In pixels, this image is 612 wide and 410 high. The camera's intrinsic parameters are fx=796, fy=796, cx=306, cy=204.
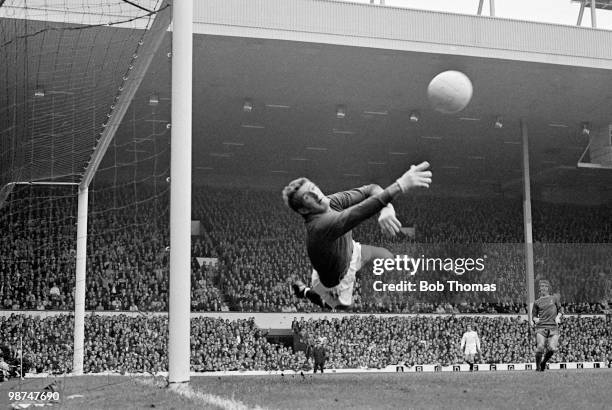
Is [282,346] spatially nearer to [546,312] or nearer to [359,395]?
[546,312]

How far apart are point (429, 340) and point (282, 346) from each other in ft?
16.6

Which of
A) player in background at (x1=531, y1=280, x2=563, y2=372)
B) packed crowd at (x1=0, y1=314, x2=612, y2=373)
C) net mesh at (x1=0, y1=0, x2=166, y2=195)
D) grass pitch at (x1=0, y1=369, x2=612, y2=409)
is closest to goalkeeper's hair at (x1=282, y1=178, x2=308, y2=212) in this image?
grass pitch at (x1=0, y1=369, x2=612, y2=409)

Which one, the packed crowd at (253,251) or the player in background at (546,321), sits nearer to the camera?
the player in background at (546,321)

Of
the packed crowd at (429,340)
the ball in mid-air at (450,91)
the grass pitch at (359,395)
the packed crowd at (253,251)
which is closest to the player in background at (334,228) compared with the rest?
the grass pitch at (359,395)

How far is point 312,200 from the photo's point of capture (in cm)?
1034

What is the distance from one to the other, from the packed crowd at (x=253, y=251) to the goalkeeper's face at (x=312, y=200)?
47.8 feet

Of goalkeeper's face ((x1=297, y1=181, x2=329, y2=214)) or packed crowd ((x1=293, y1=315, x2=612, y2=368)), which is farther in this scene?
packed crowd ((x1=293, y1=315, x2=612, y2=368))

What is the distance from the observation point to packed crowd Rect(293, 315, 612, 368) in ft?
85.3

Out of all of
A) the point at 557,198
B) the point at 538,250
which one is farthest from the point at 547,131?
the point at 557,198

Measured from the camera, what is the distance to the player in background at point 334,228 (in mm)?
9609

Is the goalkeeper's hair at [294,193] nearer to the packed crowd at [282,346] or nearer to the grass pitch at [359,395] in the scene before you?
the grass pitch at [359,395]

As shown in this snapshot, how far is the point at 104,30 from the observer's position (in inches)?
618

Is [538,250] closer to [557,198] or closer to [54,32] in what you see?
[557,198]

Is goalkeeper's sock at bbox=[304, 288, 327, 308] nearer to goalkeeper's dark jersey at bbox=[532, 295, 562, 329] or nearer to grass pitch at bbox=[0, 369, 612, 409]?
grass pitch at bbox=[0, 369, 612, 409]
